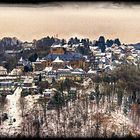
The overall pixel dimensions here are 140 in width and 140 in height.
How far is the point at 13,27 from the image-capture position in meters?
1.88

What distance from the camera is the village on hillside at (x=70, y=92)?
1.88m

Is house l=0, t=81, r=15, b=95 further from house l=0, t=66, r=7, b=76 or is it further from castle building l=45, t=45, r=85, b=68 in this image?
castle building l=45, t=45, r=85, b=68

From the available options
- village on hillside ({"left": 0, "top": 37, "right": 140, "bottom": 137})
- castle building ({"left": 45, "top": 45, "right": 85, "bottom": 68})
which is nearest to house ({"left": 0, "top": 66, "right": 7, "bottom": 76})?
village on hillside ({"left": 0, "top": 37, "right": 140, "bottom": 137})

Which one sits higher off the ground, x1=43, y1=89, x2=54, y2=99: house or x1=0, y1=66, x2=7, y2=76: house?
x1=0, y1=66, x2=7, y2=76: house

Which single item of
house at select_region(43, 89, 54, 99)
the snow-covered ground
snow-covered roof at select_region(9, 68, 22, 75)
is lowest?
the snow-covered ground

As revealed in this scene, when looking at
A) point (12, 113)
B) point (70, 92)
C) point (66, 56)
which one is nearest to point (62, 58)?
point (66, 56)

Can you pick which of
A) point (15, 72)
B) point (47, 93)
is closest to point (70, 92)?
point (47, 93)

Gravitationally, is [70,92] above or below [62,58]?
below

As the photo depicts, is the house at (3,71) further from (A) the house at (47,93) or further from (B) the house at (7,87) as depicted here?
(A) the house at (47,93)

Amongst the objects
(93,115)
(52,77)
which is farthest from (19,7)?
(93,115)

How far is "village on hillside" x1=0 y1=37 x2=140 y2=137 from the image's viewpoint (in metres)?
1.88

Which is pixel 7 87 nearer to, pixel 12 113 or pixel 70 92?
pixel 12 113

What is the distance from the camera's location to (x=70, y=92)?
1.90 meters

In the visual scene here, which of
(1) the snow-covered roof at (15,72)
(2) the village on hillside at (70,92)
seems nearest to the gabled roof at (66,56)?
(2) the village on hillside at (70,92)
